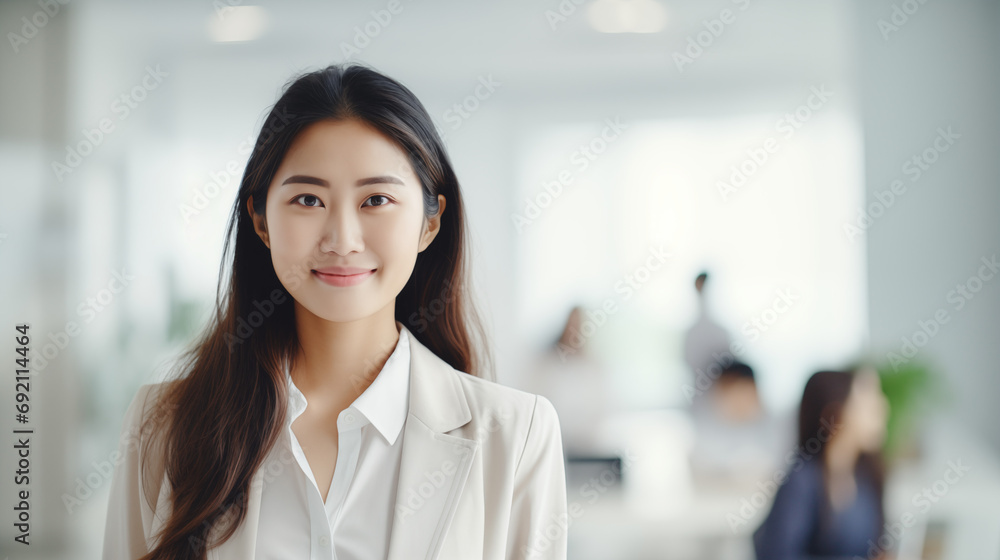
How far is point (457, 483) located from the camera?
899 millimetres

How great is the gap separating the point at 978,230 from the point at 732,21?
3.89ft

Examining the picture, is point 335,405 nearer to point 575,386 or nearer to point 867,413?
point 575,386

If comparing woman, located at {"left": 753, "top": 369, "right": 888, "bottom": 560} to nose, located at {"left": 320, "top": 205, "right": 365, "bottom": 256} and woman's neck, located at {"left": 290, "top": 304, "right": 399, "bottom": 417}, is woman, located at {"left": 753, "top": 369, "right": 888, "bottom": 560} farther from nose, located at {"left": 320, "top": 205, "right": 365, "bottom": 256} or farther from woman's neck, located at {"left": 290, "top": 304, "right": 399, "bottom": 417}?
nose, located at {"left": 320, "top": 205, "right": 365, "bottom": 256}

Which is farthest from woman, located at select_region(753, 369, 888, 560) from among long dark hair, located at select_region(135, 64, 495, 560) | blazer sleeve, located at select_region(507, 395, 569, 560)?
long dark hair, located at select_region(135, 64, 495, 560)

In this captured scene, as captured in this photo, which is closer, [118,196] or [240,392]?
[240,392]

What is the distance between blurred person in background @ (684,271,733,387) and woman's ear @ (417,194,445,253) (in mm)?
1399

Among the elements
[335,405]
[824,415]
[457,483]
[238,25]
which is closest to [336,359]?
[335,405]

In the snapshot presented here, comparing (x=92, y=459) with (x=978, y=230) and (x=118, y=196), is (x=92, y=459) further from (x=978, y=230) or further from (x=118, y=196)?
(x=978, y=230)

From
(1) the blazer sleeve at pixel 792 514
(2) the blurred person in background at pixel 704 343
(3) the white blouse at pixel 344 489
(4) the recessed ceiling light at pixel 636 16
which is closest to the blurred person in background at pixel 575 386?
(2) the blurred person in background at pixel 704 343

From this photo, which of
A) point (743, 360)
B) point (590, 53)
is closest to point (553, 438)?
point (743, 360)

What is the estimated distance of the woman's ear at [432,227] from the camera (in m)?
0.99

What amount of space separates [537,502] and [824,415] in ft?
5.48

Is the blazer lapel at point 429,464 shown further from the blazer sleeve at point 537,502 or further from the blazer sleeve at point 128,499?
the blazer sleeve at point 128,499

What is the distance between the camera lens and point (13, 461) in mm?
2170
